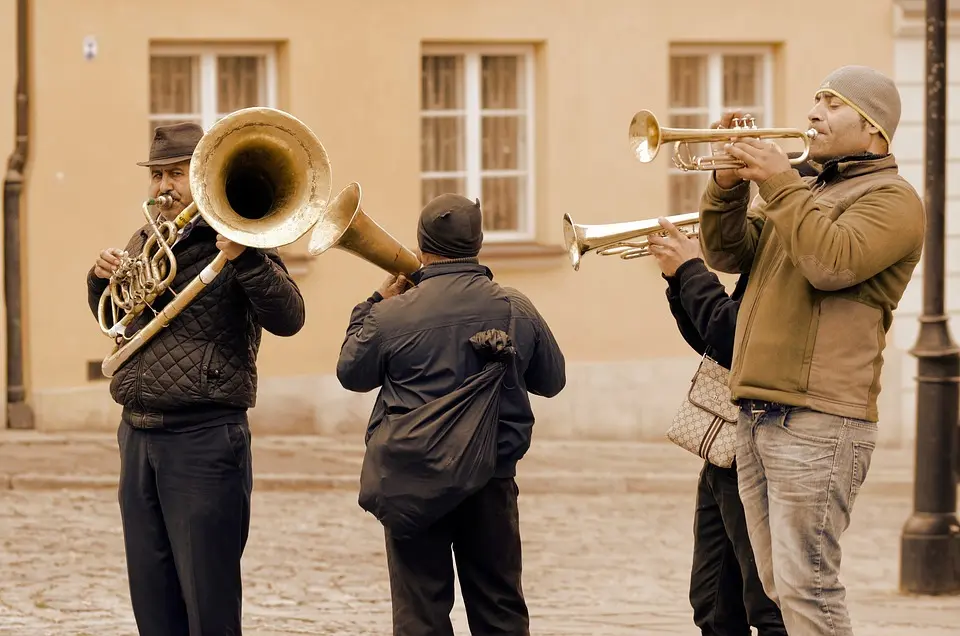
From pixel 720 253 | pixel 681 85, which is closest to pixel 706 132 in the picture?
pixel 720 253

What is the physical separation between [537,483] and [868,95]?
7018mm

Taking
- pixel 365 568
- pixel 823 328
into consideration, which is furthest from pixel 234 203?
pixel 365 568

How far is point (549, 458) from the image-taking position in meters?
12.7

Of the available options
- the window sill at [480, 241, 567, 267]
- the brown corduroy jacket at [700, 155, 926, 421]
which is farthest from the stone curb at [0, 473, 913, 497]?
the brown corduroy jacket at [700, 155, 926, 421]

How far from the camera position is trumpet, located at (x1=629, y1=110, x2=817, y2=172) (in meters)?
4.95

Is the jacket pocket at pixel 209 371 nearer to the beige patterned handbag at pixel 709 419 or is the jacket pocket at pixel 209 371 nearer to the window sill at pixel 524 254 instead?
the beige patterned handbag at pixel 709 419

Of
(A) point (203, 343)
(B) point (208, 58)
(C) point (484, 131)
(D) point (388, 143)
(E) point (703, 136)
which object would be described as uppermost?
(B) point (208, 58)

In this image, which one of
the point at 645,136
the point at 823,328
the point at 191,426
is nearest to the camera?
the point at 823,328

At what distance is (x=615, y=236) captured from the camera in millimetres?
5578

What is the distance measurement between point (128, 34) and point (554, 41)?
10.8 feet

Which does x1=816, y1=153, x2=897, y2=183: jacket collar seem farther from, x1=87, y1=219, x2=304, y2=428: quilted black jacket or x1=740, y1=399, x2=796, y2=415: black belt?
x1=87, y1=219, x2=304, y2=428: quilted black jacket

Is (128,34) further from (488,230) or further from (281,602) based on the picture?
(281,602)

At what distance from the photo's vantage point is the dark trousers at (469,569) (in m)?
5.62

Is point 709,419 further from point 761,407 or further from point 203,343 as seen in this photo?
point 203,343
